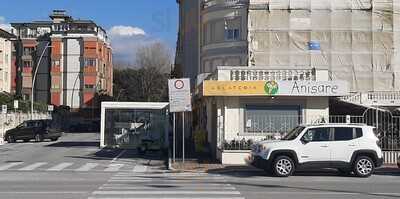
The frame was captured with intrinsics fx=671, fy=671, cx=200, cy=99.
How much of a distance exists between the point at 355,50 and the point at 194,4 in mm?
16772

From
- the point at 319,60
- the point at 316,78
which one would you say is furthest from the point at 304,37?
the point at 316,78

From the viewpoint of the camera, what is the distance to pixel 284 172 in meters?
21.7

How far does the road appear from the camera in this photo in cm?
1555

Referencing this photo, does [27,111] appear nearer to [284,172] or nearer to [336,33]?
[336,33]

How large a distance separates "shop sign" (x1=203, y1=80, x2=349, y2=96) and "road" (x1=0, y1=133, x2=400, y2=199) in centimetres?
376

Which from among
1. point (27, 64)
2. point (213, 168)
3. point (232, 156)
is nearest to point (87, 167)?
point (213, 168)

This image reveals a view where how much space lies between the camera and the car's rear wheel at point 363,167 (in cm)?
2205

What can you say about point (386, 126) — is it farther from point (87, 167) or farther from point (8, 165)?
point (8, 165)

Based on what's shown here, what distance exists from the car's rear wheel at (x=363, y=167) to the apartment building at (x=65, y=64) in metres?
83.1

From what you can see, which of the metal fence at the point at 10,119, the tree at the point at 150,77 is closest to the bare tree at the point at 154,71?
the tree at the point at 150,77

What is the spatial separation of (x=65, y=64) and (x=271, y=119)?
78.8 m

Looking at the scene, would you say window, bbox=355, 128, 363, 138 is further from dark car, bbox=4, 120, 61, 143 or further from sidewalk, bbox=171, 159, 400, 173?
dark car, bbox=4, 120, 61, 143

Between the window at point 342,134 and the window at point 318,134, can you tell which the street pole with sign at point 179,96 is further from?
the window at point 342,134

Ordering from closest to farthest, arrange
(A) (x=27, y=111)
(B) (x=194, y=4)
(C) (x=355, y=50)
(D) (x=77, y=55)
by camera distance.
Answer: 1. (C) (x=355, y=50)
2. (B) (x=194, y=4)
3. (A) (x=27, y=111)
4. (D) (x=77, y=55)
